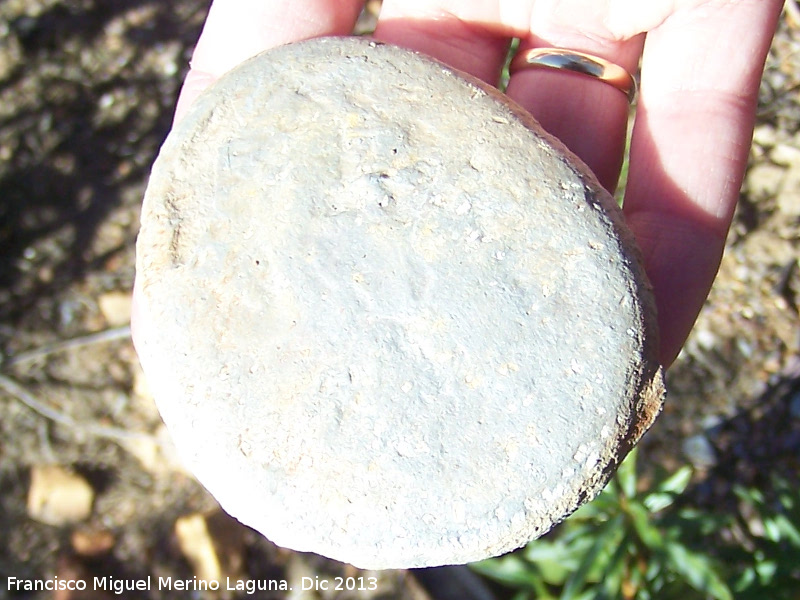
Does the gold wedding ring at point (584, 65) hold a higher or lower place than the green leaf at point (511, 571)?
higher

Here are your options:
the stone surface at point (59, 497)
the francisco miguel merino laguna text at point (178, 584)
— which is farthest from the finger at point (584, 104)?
the stone surface at point (59, 497)

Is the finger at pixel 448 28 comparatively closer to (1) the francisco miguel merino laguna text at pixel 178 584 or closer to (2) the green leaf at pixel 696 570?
(2) the green leaf at pixel 696 570

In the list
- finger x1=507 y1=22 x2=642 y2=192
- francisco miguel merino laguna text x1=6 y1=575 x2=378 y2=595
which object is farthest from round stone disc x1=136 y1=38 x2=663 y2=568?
francisco miguel merino laguna text x1=6 y1=575 x2=378 y2=595

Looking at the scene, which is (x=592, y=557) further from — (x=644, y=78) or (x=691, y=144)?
(x=644, y=78)

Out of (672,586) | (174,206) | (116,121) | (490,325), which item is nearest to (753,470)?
(672,586)

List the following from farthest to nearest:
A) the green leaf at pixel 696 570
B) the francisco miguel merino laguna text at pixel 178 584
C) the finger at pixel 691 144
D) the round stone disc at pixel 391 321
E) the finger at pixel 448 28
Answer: the francisco miguel merino laguna text at pixel 178 584 → the finger at pixel 448 28 → the green leaf at pixel 696 570 → the finger at pixel 691 144 → the round stone disc at pixel 391 321

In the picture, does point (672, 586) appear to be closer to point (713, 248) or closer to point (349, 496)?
point (713, 248)
